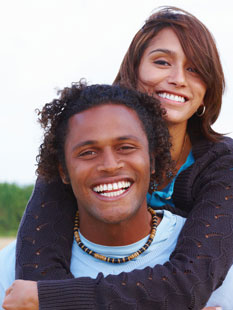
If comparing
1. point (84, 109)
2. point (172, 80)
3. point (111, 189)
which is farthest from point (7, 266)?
point (172, 80)

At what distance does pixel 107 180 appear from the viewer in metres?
3.04

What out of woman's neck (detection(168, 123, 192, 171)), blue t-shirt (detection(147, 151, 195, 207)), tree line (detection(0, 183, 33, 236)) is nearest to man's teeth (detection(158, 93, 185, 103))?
woman's neck (detection(168, 123, 192, 171))

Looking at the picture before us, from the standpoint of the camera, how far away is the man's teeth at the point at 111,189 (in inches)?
120

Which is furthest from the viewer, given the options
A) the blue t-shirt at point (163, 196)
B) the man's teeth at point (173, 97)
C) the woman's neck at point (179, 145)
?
the woman's neck at point (179, 145)

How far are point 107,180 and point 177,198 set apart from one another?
1002 millimetres

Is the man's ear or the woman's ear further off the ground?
the woman's ear

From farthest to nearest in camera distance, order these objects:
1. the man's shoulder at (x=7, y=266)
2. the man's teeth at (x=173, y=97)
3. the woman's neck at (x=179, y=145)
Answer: the woman's neck at (x=179, y=145) < the man's teeth at (x=173, y=97) < the man's shoulder at (x=7, y=266)

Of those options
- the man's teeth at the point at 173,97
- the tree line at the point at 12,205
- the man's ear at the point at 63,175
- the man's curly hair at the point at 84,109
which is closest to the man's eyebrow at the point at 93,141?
the man's curly hair at the point at 84,109

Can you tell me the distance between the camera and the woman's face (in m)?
4.00

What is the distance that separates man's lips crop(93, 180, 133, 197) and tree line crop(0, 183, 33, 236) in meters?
15.4

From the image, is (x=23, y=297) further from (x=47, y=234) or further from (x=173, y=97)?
(x=173, y=97)

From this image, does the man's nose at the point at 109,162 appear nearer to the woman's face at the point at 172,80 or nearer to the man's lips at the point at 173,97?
the woman's face at the point at 172,80

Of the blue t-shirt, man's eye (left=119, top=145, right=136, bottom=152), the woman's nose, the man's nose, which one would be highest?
the woman's nose

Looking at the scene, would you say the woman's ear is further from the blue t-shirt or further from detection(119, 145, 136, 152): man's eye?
the blue t-shirt
